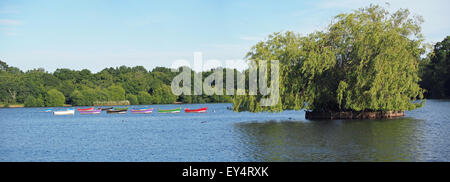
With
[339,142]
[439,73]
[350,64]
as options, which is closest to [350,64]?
[350,64]

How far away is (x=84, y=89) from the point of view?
411ft

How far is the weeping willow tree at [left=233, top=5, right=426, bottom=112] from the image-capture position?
40.0 meters

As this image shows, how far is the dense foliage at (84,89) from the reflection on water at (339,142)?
290 feet

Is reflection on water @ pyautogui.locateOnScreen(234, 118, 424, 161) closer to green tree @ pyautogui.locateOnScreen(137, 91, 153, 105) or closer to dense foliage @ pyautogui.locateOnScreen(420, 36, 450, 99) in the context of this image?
dense foliage @ pyautogui.locateOnScreen(420, 36, 450, 99)

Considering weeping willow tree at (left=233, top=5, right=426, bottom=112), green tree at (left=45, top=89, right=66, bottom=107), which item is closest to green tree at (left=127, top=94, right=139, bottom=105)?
green tree at (left=45, top=89, right=66, bottom=107)

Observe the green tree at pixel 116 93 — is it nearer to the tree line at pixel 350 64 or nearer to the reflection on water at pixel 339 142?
the tree line at pixel 350 64

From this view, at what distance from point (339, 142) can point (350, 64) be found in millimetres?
15914

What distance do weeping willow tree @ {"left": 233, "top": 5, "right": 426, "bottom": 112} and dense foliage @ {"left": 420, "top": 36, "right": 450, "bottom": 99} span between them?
5854 cm

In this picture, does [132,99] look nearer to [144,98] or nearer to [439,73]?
[144,98]

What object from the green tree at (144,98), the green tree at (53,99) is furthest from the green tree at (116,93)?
the green tree at (53,99)

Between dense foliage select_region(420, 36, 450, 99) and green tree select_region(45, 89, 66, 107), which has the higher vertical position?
dense foliage select_region(420, 36, 450, 99)
